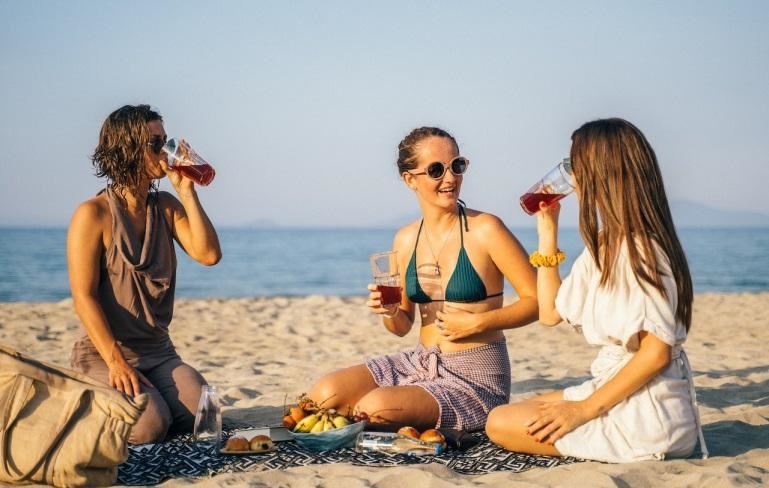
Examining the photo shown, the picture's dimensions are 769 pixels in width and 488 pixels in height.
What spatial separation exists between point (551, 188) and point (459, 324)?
1.12m

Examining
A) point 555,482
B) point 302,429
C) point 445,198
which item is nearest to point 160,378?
point 302,429

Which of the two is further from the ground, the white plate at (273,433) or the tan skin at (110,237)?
the tan skin at (110,237)

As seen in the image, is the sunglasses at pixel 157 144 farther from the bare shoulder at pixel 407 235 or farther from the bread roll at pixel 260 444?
the bread roll at pixel 260 444

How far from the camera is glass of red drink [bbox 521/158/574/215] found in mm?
3840

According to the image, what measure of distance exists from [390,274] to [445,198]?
2.11ft

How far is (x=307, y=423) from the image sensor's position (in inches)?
177

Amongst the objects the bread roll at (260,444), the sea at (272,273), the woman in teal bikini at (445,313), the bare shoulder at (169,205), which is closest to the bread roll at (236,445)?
the bread roll at (260,444)

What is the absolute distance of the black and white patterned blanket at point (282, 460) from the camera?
4.03 m

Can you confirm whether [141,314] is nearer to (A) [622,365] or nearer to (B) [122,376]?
(B) [122,376]

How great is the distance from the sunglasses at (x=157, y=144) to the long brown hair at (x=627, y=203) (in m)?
2.63

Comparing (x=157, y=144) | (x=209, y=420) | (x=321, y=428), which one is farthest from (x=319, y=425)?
(x=157, y=144)

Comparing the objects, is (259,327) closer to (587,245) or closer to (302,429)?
(302,429)

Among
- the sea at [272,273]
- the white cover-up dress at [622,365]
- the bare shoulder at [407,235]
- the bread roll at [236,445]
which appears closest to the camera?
the white cover-up dress at [622,365]

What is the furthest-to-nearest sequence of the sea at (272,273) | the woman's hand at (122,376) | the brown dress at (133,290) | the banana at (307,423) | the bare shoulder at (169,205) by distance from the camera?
the sea at (272,273) < the bare shoulder at (169,205) < the brown dress at (133,290) < the woman's hand at (122,376) < the banana at (307,423)
